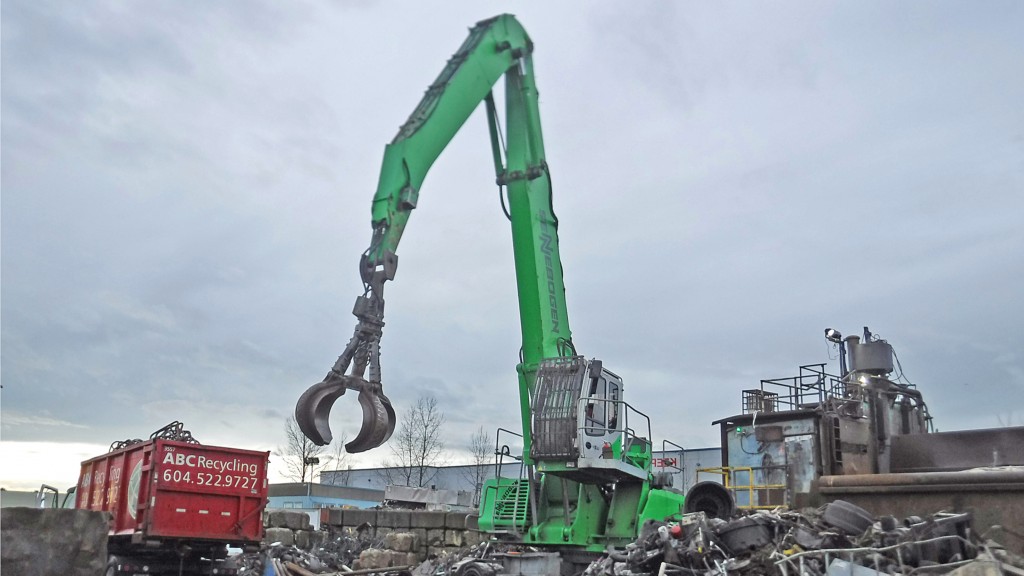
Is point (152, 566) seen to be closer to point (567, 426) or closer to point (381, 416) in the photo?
point (381, 416)

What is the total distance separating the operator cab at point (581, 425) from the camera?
13.0 m

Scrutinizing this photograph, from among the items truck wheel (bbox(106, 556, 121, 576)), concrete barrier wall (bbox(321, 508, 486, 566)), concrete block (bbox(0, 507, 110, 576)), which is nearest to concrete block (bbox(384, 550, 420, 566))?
concrete barrier wall (bbox(321, 508, 486, 566))

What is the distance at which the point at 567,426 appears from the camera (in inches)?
520

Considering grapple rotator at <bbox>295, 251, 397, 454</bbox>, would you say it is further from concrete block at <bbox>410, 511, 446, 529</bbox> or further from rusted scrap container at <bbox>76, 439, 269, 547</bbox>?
concrete block at <bbox>410, 511, 446, 529</bbox>

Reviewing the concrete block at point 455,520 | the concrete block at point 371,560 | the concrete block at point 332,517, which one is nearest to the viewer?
the concrete block at point 371,560

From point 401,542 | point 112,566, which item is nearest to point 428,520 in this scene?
point 401,542

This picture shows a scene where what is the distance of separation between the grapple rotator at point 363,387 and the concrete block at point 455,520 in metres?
7.83

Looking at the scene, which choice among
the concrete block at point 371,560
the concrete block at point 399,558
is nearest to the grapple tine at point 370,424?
the concrete block at point 371,560

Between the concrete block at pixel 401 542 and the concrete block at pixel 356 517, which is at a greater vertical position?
the concrete block at pixel 356 517

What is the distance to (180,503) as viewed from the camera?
13.8 metres

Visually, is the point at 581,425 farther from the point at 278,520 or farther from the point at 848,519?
the point at 278,520

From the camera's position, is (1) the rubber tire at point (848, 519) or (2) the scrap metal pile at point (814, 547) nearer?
(2) the scrap metal pile at point (814, 547)

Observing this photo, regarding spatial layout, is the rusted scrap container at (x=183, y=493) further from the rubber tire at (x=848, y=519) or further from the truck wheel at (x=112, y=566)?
the rubber tire at (x=848, y=519)

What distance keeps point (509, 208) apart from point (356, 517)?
9333 millimetres
